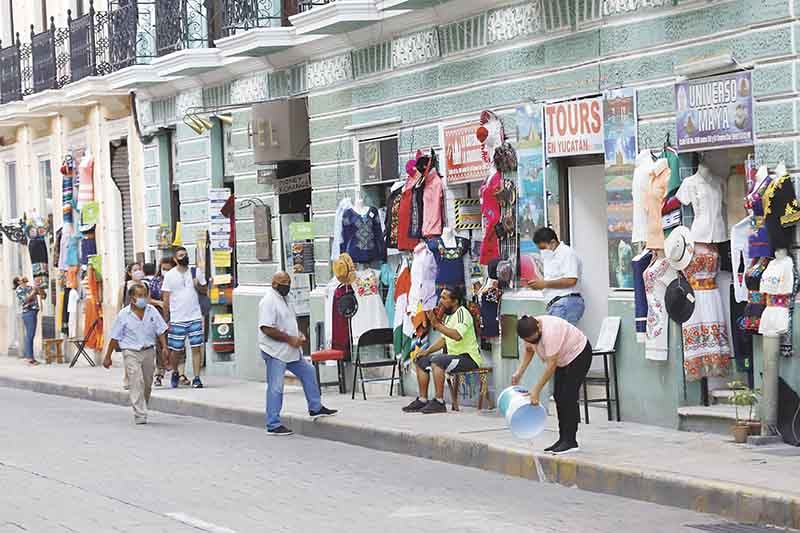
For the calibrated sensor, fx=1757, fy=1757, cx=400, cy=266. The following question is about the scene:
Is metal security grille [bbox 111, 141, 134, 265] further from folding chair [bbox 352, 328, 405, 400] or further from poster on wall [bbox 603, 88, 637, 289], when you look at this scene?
poster on wall [bbox 603, 88, 637, 289]

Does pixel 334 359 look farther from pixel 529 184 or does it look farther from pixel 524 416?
pixel 524 416

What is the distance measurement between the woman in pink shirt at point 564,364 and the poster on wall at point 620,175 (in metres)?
2.15

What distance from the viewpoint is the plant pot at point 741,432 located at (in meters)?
13.8

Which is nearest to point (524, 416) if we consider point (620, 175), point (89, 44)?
point (620, 175)

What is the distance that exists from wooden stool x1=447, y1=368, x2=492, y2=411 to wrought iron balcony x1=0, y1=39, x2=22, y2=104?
57.9 feet

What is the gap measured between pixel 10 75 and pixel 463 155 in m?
17.8

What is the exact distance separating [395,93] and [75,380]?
8805 mm

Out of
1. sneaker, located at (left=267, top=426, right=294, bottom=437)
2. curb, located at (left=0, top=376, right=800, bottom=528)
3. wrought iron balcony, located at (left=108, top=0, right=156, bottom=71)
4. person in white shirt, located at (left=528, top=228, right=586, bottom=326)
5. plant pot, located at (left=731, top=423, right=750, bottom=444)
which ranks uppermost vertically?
wrought iron balcony, located at (left=108, top=0, right=156, bottom=71)

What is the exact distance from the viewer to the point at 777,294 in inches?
538

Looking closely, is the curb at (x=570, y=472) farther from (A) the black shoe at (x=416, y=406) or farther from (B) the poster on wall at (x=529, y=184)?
(B) the poster on wall at (x=529, y=184)

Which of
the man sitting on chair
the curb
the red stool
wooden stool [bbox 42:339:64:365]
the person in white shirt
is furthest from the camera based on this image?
wooden stool [bbox 42:339:64:365]

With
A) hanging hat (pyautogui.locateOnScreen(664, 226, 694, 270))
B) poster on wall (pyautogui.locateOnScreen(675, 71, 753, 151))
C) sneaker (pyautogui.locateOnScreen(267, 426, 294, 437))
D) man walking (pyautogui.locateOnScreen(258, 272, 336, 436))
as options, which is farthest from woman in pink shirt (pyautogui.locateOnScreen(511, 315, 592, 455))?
sneaker (pyautogui.locateOnScreen(267, 426, 294, 437))

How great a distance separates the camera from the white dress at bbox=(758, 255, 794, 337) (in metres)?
13.6

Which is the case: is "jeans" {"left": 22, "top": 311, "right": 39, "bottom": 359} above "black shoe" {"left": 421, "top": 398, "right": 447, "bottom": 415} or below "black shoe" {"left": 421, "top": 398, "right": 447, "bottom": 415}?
above
